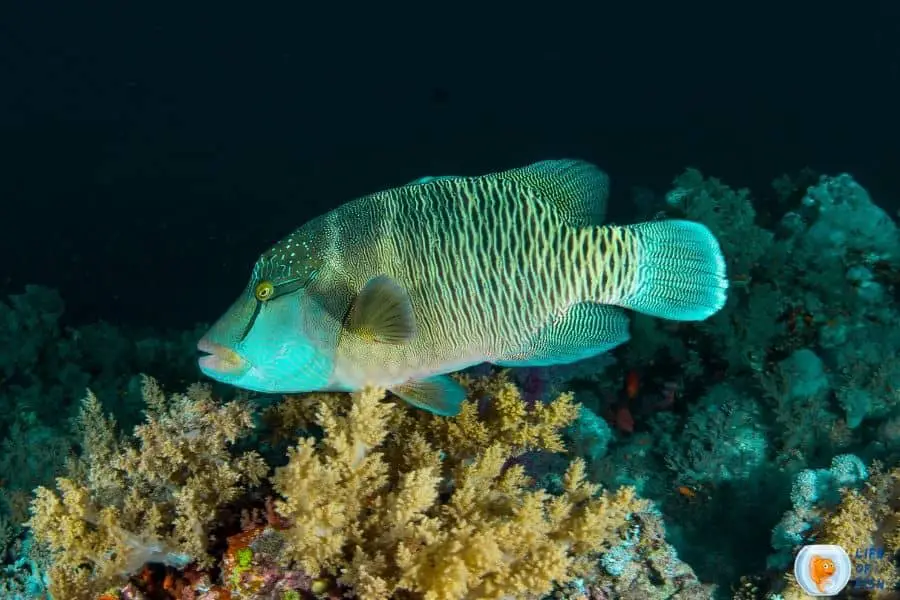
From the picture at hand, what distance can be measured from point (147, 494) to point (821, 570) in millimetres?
3650

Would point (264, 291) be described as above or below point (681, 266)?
below

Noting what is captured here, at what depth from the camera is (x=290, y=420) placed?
132 inches

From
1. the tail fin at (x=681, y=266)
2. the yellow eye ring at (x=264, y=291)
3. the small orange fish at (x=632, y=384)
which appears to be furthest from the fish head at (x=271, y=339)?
the small orange fish at (x=632, y=384)

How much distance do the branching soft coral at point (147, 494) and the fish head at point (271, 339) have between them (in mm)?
354

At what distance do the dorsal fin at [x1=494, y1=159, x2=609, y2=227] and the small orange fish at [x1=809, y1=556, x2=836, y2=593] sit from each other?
2.36 metres

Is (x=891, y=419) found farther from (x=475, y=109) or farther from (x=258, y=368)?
(x=475, y=109)

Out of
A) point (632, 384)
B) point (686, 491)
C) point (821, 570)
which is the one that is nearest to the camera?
point (821, 570)

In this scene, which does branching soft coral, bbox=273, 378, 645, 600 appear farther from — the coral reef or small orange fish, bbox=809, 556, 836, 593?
small orange fish, bbox=809, 556, 836, 593

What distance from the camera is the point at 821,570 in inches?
142

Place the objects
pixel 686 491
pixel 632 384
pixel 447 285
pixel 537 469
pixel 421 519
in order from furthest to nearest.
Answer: pixel 632 384 → pixel 686 491 → pixel 537 469 → pixel 447 285 → pixel 421 519

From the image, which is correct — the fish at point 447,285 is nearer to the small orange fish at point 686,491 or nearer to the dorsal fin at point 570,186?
the dorsal fin at point 570,186

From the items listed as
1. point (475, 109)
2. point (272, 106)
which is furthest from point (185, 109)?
point (475, 109)

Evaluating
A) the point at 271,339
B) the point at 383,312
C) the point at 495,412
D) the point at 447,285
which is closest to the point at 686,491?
the point at 495,412

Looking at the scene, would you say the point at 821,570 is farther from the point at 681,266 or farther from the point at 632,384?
the point at 632,384
